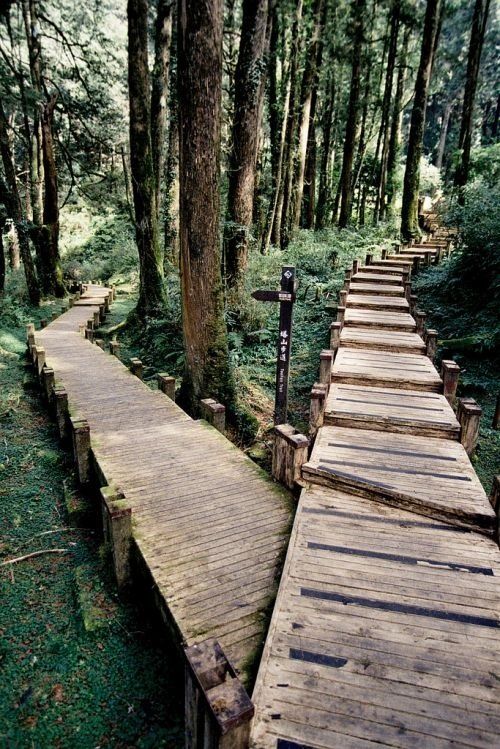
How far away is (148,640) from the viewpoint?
392cm

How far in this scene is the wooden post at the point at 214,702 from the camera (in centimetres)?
214

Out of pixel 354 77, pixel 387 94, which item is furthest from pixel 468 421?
pixel 387 94

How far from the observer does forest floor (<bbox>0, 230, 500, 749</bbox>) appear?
10.8 ft

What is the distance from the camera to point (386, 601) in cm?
340

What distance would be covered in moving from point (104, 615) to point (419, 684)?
111 inches

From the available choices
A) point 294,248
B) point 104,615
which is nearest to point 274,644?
point 104,615

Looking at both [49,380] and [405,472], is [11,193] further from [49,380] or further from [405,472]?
[405,472]

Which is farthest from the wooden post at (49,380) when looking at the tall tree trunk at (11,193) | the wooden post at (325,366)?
the tall tree trunk at (11,193)

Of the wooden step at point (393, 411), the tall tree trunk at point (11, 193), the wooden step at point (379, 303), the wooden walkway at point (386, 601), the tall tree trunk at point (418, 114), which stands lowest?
the wooden walkway at point (386, 601)

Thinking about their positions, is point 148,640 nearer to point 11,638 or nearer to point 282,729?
point 11,638

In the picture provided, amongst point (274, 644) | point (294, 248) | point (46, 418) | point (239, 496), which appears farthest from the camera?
point (294, 248)

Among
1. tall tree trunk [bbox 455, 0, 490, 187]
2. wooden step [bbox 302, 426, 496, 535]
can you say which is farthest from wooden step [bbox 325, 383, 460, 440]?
tall tree trunk [bbox 455, 0, 490, 187]

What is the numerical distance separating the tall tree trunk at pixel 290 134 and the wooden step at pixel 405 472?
49.3 feet

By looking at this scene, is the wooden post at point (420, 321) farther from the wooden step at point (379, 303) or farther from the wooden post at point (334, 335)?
the wooden post at point (334, 335)
